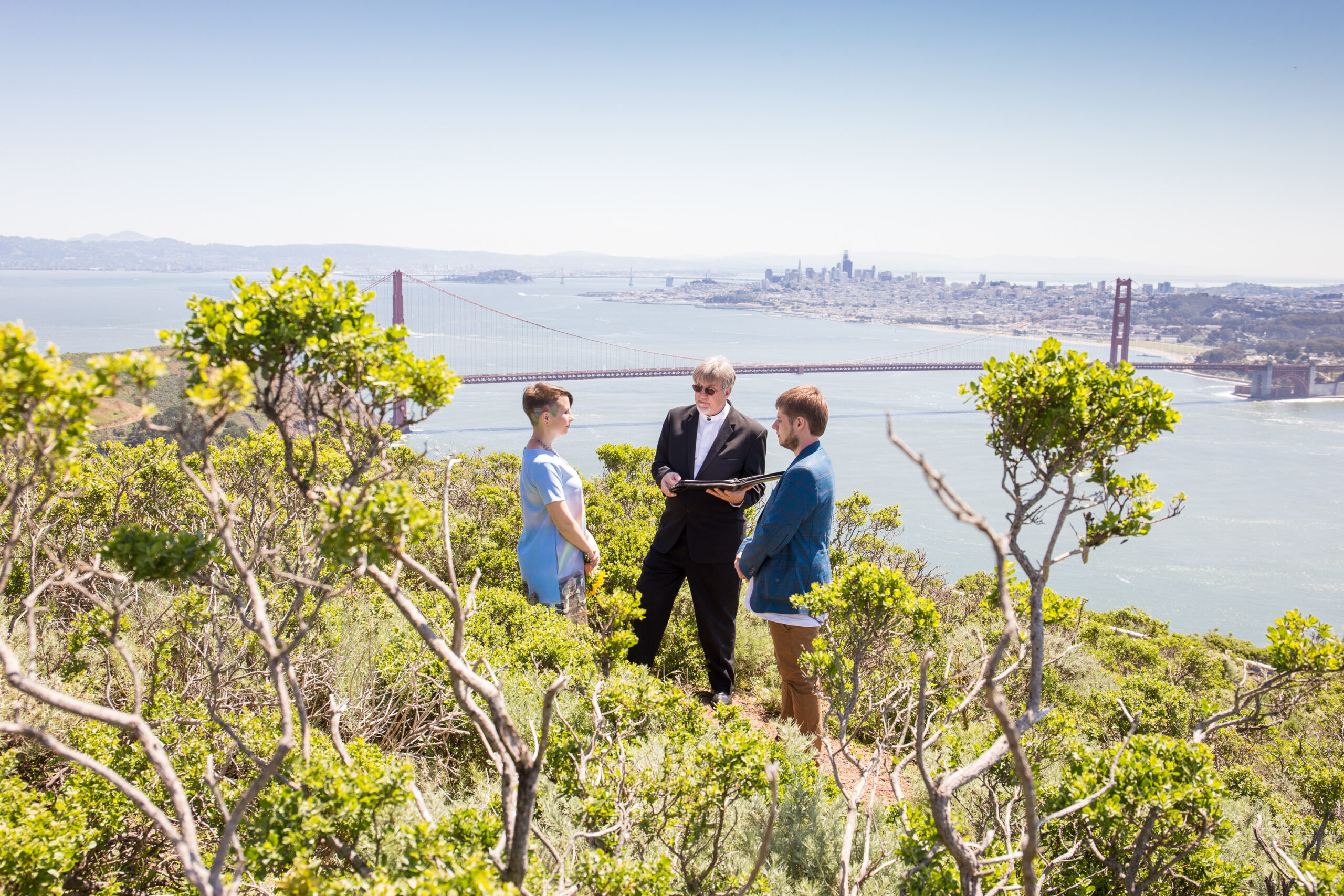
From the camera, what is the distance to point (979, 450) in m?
29.7

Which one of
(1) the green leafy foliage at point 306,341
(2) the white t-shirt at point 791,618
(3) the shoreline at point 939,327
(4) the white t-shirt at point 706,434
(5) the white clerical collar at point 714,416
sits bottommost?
(2) the white t-shirt at point 791,618

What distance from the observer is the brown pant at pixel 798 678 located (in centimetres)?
283

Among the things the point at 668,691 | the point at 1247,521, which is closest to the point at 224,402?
the point at 668,691

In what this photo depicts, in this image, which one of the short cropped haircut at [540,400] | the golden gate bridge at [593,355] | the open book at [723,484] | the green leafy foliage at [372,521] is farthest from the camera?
the golden gate bridge at [593,355]

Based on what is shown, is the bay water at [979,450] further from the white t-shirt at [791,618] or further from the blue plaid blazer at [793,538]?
the white t-shirt at [791,618]

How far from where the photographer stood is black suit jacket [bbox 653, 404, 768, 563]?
325 cm

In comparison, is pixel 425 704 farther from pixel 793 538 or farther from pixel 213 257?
pixel 213 257

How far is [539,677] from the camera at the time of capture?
257cm

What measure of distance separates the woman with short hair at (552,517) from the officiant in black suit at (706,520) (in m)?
0.32

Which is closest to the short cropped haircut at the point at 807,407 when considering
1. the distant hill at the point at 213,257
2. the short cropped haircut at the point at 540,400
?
the short cropped haircut at the point at 540,400

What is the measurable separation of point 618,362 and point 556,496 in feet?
134

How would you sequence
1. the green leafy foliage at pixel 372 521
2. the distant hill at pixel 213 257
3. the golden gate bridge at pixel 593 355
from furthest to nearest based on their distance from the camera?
1. the distant hill at pixel 213 257
2. the golden gate bridge at pixel 593 355
3. the green leafy foliage at pixel 372 521

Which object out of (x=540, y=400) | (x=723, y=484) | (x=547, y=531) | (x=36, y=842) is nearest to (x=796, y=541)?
(x=723, y=484)

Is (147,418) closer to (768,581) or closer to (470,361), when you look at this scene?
(768,581)
